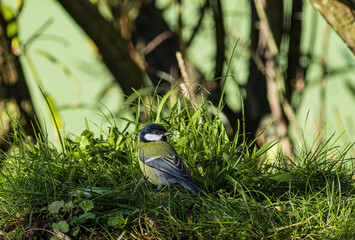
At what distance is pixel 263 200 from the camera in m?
2.96

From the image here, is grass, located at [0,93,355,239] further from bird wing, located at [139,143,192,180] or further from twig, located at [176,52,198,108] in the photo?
twig, located at [176,52,198,108]

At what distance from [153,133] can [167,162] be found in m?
0.25

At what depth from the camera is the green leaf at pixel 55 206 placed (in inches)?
103

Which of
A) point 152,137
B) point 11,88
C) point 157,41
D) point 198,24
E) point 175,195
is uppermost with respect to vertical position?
point 198,24

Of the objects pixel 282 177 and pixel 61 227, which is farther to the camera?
pixel 282 177

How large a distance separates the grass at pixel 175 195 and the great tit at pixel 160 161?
0.21 feet

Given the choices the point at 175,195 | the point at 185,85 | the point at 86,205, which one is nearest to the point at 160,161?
the point at 175,195

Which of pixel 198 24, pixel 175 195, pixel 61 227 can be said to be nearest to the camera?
pixel 61 227

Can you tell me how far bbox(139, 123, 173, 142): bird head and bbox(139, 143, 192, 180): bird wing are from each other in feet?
0.33

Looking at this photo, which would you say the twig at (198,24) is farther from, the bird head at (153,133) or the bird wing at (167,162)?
the bird wing at (167,162)

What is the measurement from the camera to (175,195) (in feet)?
8.83

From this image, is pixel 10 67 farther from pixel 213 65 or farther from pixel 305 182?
pixel 305 182

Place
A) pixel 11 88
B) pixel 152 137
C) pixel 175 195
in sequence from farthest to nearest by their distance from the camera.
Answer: pixel 11 88 < pixel 152 137 < pixel 175 195

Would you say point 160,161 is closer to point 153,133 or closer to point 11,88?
point 153,133
